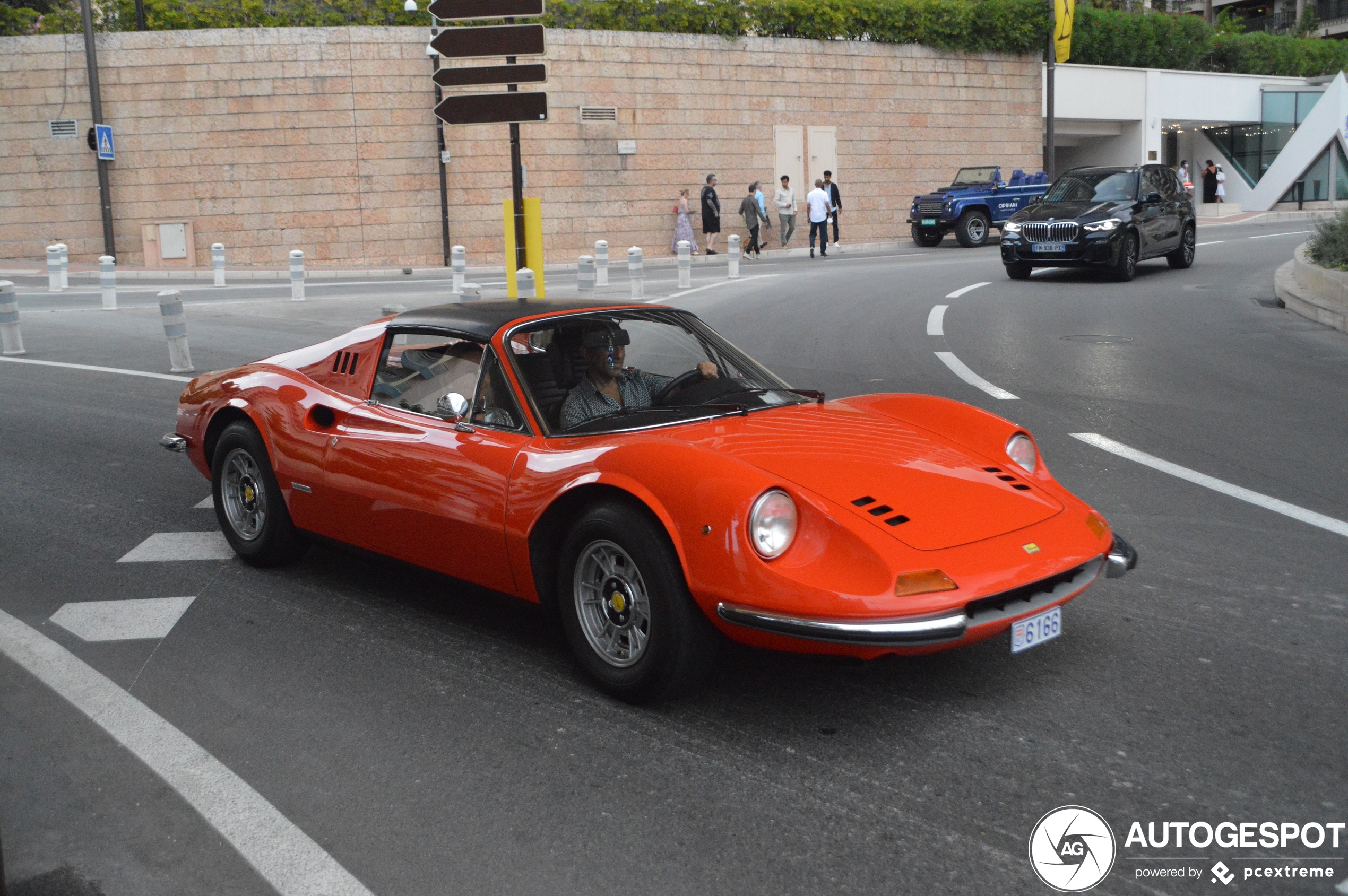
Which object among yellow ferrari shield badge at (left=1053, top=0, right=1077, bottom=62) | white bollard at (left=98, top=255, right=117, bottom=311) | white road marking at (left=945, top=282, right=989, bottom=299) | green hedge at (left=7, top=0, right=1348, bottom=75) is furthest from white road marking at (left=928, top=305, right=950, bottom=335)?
yellow ferrari shield badge at (left=1053, top=0, right=1077, bottom=62)

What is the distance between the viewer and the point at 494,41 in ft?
34.0

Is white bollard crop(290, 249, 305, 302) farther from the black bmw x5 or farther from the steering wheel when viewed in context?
the steering wheel

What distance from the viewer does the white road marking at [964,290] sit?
1705 centimetres

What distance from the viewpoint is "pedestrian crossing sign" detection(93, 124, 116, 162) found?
27812 mm

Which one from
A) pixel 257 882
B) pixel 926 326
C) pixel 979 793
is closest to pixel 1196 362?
pixel 926 326

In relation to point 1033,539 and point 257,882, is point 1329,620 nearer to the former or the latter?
point 1033,539

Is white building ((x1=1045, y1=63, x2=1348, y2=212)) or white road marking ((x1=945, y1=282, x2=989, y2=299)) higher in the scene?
white building ((x1=1045, y1=63, x2=1348, y2=212))

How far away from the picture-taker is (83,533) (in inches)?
241

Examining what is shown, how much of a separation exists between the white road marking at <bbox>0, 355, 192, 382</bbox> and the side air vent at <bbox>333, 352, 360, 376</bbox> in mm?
6177

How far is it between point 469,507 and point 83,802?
59.7 inches

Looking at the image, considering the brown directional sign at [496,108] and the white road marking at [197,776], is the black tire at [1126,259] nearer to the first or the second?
the brown directional sign at [496,108]

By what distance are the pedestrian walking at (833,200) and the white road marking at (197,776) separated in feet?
89.8

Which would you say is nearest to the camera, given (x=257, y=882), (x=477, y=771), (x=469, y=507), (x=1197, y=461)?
(x=257, y=882)

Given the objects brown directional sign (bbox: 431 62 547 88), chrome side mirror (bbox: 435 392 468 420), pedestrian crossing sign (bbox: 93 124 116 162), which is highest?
pedestrian crossing sign (bbox: 93 124 116 162)
